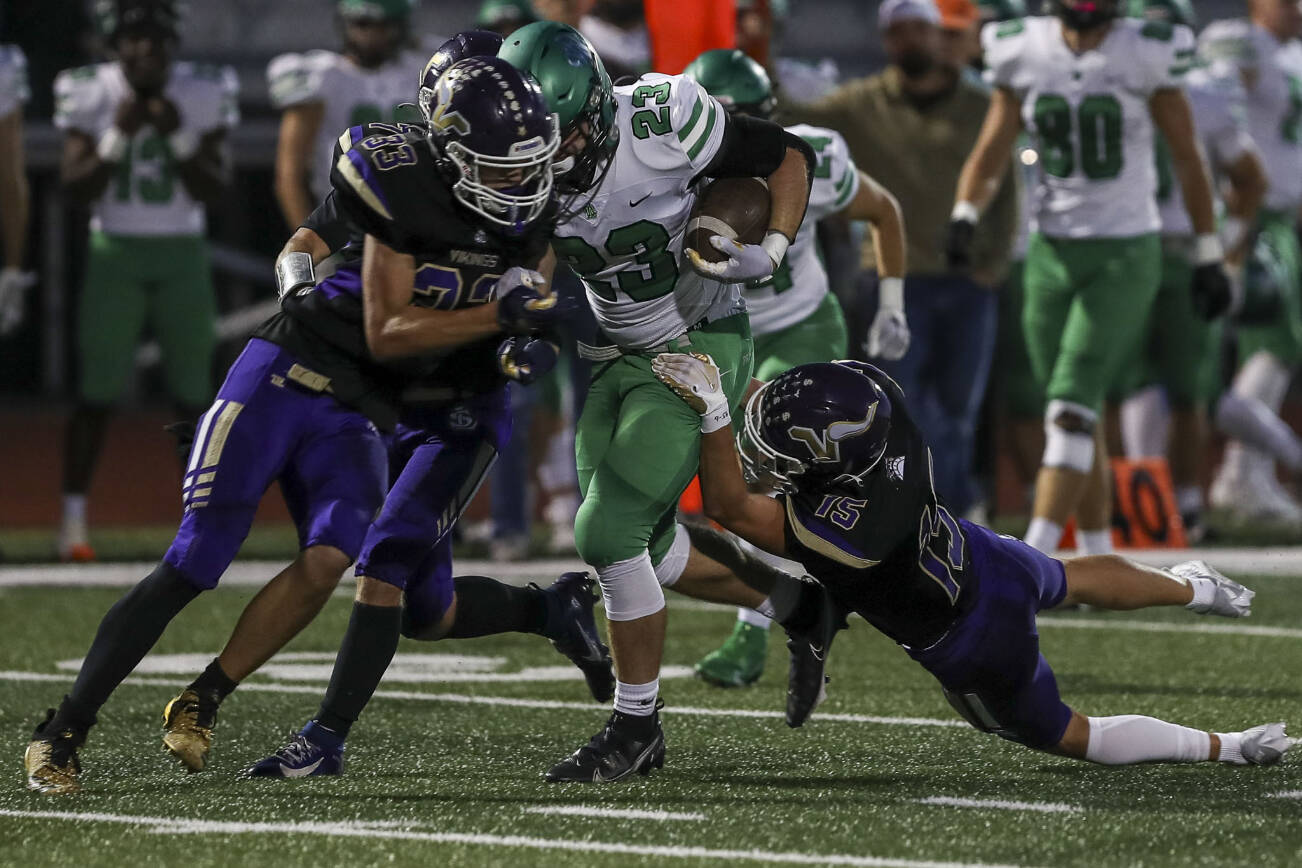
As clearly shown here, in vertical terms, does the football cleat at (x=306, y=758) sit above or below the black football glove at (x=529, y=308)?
below

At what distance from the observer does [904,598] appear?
4082 millimetres

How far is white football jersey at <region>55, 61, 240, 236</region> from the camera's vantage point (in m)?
8.23

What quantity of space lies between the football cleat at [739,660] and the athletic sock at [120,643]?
1785mm

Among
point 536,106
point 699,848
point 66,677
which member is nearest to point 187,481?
point 536,106

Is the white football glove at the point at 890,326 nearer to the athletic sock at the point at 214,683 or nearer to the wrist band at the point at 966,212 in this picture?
the wrist band at the point at 966,212

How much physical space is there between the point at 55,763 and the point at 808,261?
2457mm

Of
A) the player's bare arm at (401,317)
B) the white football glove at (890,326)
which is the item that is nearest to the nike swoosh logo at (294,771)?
the player's bare arm at (401,317)

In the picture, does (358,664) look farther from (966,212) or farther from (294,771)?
(966,212)

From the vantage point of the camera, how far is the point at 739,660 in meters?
5.53

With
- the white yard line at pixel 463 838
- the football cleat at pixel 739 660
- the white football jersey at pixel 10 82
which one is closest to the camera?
the white yard line at pixel 463 838

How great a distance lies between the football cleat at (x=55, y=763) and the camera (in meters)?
4.02

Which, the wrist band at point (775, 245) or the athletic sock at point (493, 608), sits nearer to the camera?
the wrist band at point (775, 245)

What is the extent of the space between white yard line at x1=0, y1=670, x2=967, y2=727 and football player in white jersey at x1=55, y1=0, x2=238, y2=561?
260 cm

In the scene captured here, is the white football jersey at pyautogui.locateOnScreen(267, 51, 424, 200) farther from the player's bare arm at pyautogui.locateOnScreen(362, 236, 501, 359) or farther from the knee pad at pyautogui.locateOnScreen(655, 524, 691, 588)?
the player's bare arm at pyautogui.locateOnScreen(362, 236, 501, 359)
